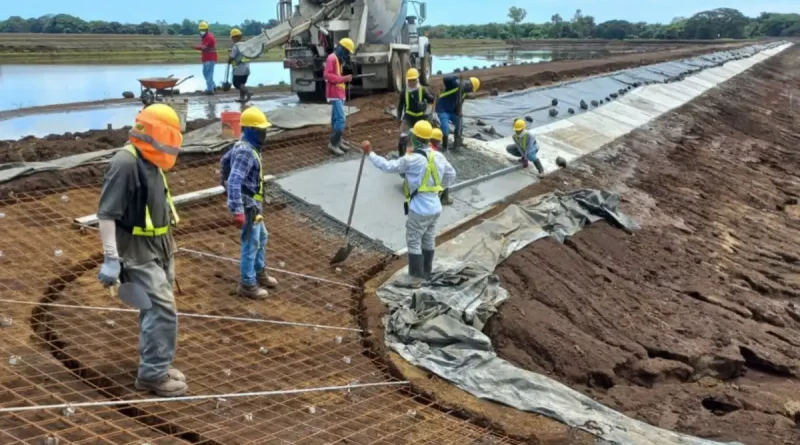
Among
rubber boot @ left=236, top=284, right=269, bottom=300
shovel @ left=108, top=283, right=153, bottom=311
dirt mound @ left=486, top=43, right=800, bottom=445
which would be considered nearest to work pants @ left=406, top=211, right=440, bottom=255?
dirt mound @ left=486, top=43, right=800, bottom=445

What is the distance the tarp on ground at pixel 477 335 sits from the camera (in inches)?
198

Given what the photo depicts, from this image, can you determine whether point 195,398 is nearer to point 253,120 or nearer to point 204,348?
point 204,348

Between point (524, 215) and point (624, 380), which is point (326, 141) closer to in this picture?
point (524, 215)

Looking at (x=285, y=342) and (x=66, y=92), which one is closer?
(x=285, y=342)

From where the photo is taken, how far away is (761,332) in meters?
8.22

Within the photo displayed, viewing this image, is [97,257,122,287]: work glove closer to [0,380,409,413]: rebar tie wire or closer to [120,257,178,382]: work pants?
[120,257,178,382]: work pants

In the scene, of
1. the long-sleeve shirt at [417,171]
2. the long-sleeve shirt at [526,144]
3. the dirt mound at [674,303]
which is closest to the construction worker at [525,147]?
the long-sleeve shirt at [526,144]

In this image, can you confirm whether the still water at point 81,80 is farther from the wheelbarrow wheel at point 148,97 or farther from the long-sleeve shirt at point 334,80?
the long-sleeve shirt at point 334,80

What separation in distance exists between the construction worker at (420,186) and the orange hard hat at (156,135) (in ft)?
8.93

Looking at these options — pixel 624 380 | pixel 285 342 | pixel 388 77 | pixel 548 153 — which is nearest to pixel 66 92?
pixel 388 77

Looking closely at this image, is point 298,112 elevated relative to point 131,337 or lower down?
elevated

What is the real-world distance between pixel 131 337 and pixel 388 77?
11.5 meters

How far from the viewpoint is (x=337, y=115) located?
407 inches

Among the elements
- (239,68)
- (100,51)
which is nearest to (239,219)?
(239,68)
